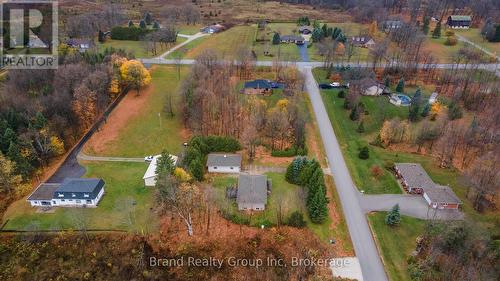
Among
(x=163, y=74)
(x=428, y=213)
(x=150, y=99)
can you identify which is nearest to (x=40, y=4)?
(x=163, y=74)

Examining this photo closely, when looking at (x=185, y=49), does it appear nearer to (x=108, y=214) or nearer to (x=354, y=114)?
(x=354, y=114)

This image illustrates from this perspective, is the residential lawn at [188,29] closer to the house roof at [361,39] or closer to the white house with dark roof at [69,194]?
the house roof at [361,39]

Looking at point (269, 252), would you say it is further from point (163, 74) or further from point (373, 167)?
point (163, 74)

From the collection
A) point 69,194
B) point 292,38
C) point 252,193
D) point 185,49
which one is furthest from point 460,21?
point 69,194

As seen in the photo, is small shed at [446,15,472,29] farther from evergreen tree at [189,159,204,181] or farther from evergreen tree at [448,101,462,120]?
evergreen tree at [189,159,204,181]

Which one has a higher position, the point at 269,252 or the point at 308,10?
the point at 308,10

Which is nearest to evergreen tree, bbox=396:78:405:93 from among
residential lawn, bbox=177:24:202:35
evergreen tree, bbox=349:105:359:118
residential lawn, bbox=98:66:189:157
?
evergreen tree, bbox=349:105:359:118
